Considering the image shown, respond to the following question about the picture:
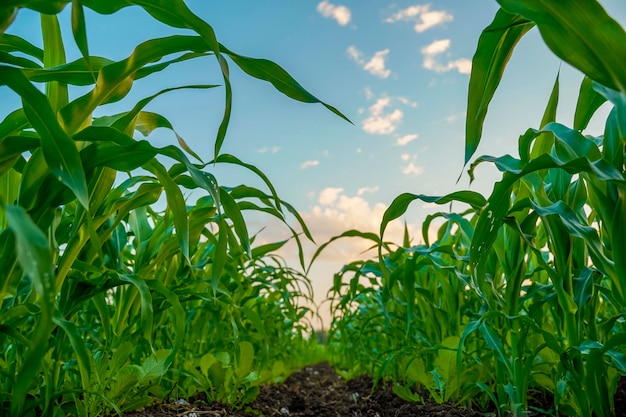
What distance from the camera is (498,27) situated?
2.91ft

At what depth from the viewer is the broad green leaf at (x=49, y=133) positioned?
2.66 feet

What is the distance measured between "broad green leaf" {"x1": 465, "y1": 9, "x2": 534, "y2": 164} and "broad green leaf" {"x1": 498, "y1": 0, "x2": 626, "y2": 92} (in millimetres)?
108

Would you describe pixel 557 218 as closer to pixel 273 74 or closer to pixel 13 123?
pixel 273 74

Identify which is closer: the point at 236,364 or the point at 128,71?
the point at 128,71

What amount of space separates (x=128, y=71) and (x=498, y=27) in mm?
642

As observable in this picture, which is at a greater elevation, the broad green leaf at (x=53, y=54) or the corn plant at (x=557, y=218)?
the broad green leaf at (x=53, y=54)

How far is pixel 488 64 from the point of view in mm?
917

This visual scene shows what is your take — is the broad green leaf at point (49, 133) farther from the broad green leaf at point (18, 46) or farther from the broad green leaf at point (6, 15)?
the broad green leaf at point (18, 46)

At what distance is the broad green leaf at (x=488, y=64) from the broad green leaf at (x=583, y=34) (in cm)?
11

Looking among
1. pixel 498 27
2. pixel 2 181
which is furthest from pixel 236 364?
pixel 498 27

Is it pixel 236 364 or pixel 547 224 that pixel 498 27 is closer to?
pixel 547 224

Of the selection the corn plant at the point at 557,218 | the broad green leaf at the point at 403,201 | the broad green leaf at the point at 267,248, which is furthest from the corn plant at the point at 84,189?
the broad green leaf at the point at 267,248

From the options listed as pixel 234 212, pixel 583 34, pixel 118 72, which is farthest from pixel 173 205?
pixel 583 34

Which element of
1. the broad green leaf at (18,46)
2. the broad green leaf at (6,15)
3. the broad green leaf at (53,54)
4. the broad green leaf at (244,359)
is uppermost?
the broad green leaf at (18,46)
